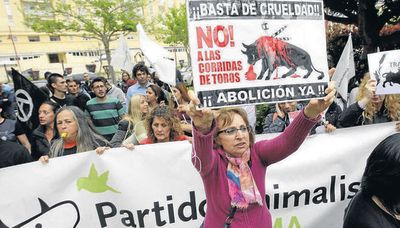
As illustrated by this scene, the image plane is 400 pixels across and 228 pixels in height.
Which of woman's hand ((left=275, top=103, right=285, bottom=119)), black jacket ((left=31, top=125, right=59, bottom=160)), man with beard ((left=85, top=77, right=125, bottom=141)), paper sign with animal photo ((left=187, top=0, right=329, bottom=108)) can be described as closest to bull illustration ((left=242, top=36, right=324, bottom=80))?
paper sign with animal photo ((left=187, top=0, right=329, bottom=108))

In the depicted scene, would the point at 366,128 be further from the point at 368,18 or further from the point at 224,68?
the point at 368,18

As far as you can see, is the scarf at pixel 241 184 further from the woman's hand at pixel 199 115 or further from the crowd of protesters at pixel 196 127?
the woman's hand at pixel 199 115

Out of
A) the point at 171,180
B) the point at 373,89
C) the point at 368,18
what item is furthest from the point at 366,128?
the point at 368,18

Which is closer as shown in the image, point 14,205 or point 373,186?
point 373,186

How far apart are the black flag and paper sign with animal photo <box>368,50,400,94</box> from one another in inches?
120

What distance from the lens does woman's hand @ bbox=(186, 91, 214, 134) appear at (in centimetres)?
169

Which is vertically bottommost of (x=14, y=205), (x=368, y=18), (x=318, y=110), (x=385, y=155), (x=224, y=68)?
(x=14, y=205)

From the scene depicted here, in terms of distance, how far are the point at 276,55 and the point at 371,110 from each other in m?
1.96

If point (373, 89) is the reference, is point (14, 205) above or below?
below

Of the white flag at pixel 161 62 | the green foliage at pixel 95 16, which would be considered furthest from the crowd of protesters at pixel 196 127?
the green foliage at pixel 95 16

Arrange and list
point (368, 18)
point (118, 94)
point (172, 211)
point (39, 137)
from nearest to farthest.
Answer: point (172, 211), point (39, 137), point (118, 94), point (368, 18)

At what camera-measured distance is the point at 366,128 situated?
311 cm

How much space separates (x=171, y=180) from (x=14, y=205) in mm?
1210

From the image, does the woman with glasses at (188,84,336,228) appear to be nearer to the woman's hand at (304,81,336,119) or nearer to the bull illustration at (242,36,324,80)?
Result: the woman's hand at (304,81,336,119)
